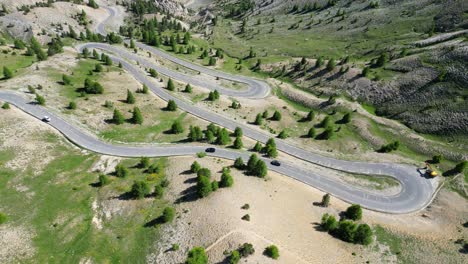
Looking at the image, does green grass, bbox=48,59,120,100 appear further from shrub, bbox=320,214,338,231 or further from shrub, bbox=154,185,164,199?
shrub, bbox=320,214,338,231

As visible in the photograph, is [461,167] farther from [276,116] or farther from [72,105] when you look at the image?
[72,105]

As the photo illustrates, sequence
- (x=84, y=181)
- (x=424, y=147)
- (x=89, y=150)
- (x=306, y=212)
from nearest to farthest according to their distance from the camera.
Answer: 1. (x=306, y=212)
2. (x=84, y=181)
3. (x=89, y=150)
4. (x=424, y=147)

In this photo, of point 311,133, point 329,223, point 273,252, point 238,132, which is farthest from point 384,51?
point 273,252

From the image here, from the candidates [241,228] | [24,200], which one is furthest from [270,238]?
[24,200]

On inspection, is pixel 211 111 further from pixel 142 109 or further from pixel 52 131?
pixel 52 131

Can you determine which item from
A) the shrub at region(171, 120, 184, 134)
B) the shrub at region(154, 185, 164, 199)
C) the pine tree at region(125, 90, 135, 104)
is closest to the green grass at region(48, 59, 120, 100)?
the pine tree at region(125, 90, 135, 104)

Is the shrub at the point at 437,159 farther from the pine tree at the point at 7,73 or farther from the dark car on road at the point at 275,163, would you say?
the pine tree at the point at 7,73
